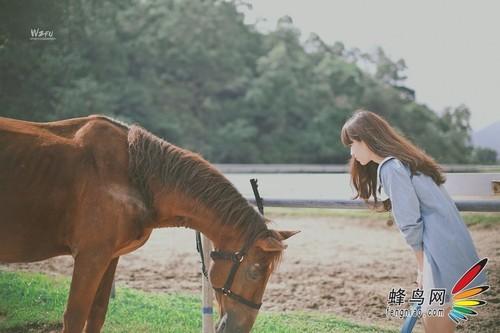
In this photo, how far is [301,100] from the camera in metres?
19.2

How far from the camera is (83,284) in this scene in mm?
2453

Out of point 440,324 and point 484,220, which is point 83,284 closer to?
point 440,324

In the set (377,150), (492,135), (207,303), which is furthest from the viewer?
(492,135)

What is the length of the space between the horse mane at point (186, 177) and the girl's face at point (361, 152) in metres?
0.52

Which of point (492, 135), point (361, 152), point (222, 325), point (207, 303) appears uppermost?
point (492, 135)

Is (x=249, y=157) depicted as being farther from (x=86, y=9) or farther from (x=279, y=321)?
(x=279, y=321)

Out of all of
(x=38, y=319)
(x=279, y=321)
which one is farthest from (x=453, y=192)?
(x=38, y=319)

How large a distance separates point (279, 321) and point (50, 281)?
207 centimetres

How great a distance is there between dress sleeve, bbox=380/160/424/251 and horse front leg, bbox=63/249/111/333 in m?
1.28

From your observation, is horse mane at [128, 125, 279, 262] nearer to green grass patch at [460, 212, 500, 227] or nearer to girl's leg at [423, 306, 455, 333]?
girl's leg at [423, 306, 455, 333]

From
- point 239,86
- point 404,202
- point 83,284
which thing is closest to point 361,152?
point 404,202

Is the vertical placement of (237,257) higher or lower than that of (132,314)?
higher

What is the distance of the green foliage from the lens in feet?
49.5

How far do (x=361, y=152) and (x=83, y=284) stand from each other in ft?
4.35
